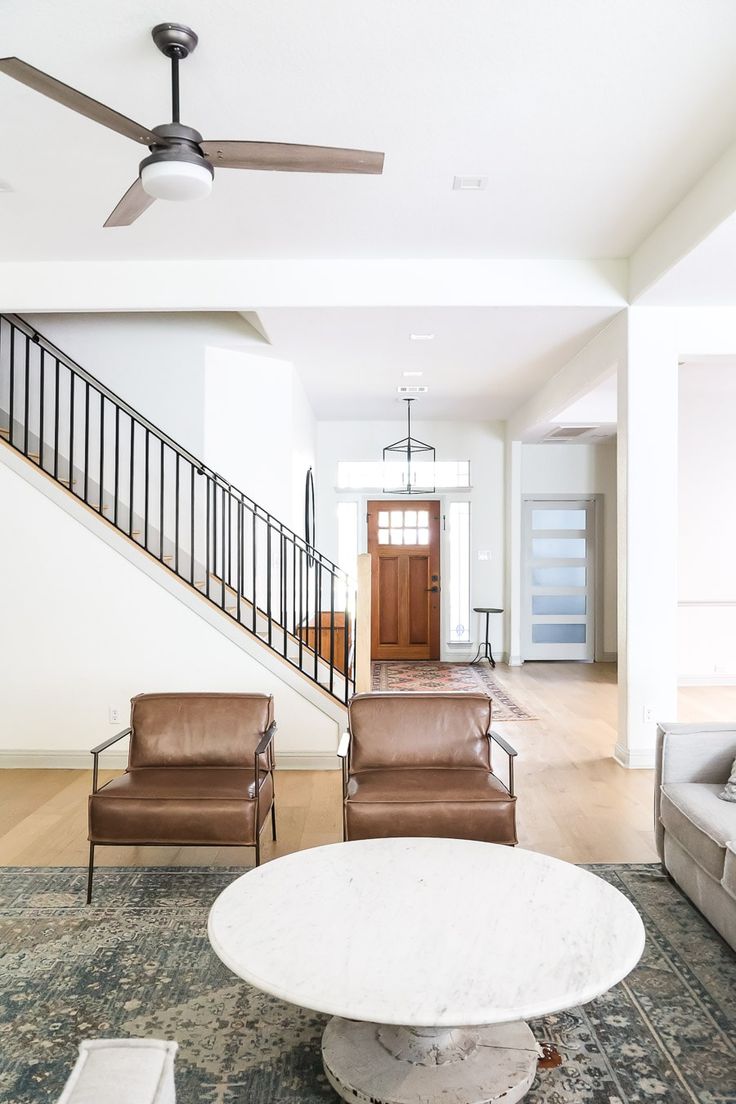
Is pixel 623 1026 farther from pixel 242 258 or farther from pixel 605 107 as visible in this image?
pixel 242 258

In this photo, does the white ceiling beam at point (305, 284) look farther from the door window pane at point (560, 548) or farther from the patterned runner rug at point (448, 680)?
the door window pane at point (560, 548)

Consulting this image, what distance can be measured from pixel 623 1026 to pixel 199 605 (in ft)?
11.9

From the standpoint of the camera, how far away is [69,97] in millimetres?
2434

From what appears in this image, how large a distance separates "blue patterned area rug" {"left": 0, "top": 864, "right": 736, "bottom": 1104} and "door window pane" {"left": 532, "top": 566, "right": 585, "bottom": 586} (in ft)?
22.4

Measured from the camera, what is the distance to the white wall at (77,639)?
5.30 meters

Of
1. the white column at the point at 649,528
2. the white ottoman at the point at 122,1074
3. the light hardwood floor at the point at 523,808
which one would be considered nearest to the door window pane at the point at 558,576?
the light hardwood floor at the point at 523,808

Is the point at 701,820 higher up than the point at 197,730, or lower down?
lower down

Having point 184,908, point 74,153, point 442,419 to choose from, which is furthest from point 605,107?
point 442,419

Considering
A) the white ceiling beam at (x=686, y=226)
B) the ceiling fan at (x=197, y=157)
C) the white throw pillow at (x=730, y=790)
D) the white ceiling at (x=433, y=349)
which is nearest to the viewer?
the ceiling fan at (x=197, y=157)

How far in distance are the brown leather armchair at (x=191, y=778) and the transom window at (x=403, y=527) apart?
646 centimetres

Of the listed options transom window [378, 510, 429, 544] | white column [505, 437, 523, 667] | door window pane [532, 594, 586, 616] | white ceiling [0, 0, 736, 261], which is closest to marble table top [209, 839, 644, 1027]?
white ceiling [0, 0, 736, 261]

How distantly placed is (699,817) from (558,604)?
278 inches

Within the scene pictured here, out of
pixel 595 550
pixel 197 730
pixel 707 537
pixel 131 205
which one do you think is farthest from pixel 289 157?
pixel 595 550

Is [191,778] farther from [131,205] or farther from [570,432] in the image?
[570,432]
